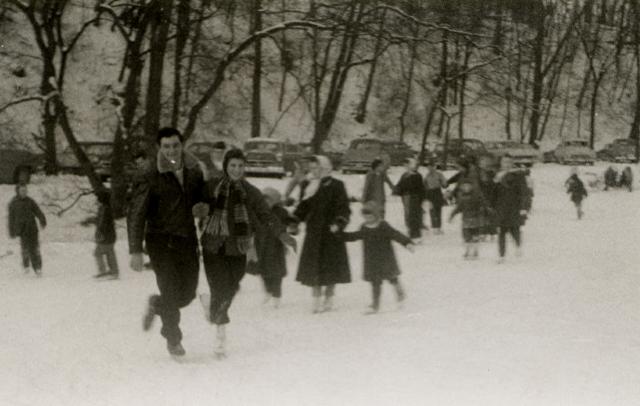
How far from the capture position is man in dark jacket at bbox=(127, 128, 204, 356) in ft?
28.1

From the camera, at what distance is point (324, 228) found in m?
11.9

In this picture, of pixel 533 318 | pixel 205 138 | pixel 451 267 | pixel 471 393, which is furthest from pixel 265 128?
pixel 471 393

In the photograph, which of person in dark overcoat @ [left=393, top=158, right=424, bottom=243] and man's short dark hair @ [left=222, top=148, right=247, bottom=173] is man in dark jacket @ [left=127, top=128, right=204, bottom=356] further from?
person in dark overcoat @ [left=393, top=158, right=424, bottom=243]

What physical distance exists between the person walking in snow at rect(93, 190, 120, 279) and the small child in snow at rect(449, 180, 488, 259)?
5548 millimetres

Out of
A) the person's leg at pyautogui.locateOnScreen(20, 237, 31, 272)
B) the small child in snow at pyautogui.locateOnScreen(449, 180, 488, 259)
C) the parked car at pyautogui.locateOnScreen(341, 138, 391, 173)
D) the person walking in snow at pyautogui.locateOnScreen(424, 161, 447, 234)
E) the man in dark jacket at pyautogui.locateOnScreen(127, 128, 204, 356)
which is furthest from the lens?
the parked car at pyautogui.locateOnScreen(341, 138, 391, 173)

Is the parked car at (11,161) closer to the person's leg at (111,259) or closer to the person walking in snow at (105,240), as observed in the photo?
the person walking in snow at (105,240)

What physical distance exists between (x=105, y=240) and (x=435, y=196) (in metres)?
9.73

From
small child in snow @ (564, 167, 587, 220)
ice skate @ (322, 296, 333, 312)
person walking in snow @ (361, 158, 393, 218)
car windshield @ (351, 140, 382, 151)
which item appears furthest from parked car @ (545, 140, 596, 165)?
ice skate @ (322, 296, 333, 312)

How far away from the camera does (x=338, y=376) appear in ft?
26.6

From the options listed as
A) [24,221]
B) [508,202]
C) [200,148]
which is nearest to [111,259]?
[24,221]

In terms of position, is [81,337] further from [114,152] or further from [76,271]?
[114,152]

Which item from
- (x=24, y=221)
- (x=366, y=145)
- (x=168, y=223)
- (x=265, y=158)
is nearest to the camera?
(x=168, y=223)

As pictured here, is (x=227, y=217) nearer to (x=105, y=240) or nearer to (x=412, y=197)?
(x=105, y=240)

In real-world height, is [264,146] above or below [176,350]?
above
